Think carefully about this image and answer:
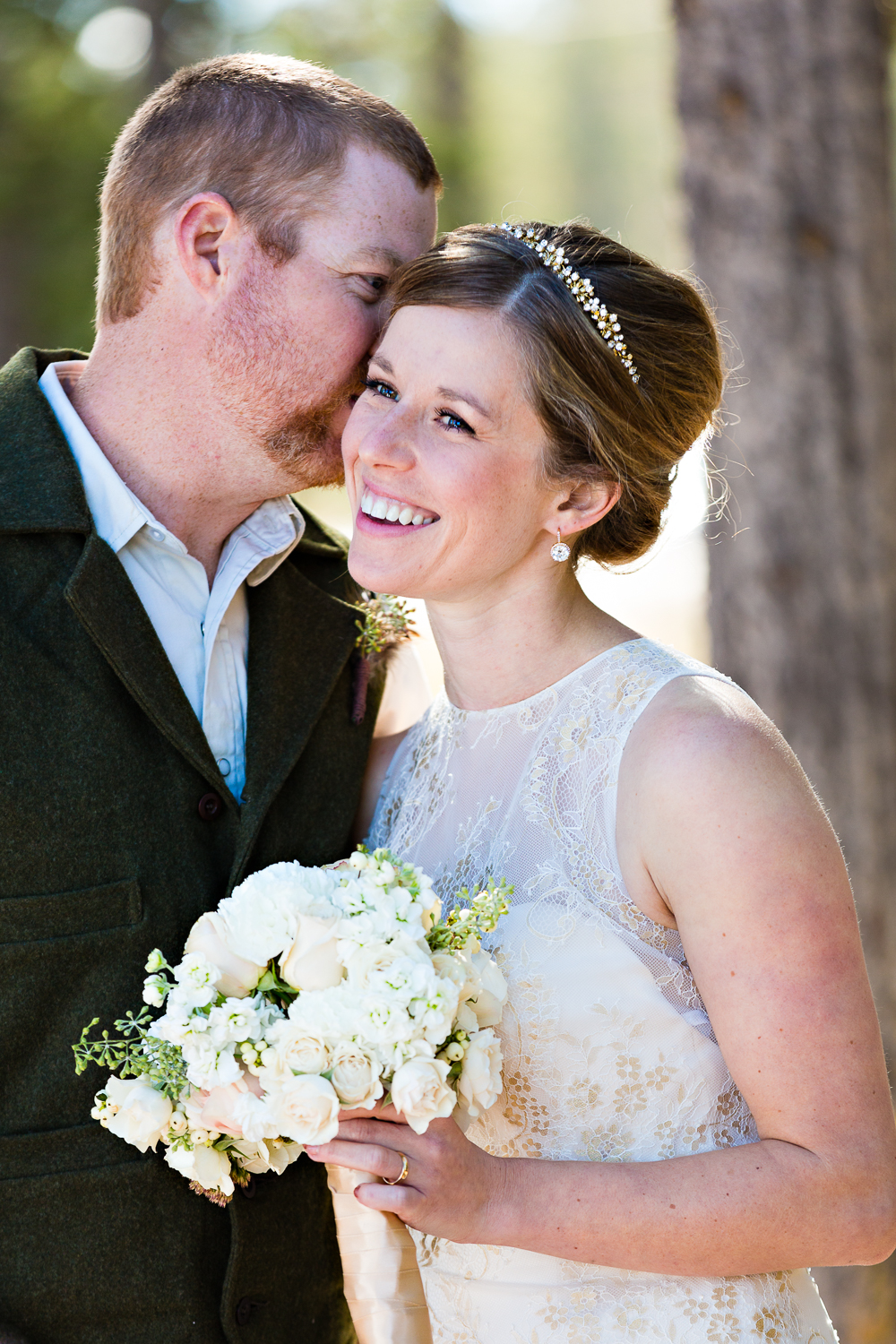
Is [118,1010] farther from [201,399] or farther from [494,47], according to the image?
[494,47]

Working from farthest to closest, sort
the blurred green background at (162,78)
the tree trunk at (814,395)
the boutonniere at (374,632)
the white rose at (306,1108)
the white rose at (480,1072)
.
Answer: the blurred green background at (162,78), the tree trunk at (814,395), the boutonniere at (374,632), the white rose at (480,1072), the white rose at (306,1108)

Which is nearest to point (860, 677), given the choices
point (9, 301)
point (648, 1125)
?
point (648, 1125)

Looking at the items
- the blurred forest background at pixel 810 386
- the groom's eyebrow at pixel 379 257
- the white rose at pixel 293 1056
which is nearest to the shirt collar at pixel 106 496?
the groom's eyebrow at pixel 379 257

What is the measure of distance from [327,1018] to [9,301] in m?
18.7

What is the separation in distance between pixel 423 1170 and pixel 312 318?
170cm

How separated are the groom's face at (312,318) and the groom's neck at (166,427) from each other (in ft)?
0.16

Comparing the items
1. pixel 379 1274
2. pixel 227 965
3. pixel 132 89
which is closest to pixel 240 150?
pixel 227 965

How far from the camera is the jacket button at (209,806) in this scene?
2363 millimetres

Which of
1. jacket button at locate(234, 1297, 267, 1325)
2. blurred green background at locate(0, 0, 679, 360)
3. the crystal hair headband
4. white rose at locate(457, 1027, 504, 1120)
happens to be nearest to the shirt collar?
the crystal hair headband

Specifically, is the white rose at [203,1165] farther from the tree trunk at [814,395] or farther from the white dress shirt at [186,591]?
the tree trunk at [814,395]

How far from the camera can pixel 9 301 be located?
18.4m

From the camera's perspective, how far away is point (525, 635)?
2.56 m

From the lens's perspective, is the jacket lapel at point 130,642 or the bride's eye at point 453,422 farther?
the bride's eye at point 453,422

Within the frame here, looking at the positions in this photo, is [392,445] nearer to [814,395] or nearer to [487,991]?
[487,991]
